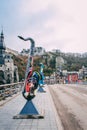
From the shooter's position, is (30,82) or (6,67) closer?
(30,82)

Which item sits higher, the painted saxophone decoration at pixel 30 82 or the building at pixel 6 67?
the building at pixel 6 67

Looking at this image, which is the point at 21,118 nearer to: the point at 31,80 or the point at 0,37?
Answer: the point at 31,80

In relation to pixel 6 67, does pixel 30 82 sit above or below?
below

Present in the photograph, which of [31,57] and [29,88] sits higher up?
[31,57]

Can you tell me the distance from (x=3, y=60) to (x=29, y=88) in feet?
368

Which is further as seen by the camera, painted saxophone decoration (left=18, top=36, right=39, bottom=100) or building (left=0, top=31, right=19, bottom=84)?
building (left=0, top=31, right=19, bottom=84)

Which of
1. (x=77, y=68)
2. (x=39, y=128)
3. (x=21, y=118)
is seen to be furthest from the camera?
(x=77, y=68)

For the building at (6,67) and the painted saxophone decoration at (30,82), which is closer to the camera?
the painted saxophone decoration at (30,82)

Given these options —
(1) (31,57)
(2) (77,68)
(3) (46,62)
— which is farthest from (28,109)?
(2) (77,68)

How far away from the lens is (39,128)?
31.2 ft

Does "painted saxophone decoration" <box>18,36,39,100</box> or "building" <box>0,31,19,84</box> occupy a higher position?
"building" <box>0,31,19,84</box>

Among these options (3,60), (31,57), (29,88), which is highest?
(3,60)

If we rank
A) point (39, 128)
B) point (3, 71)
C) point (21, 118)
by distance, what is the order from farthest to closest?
point (3, 71) → point (21, 118) → point (39, 128)

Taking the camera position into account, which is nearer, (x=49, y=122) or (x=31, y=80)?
(x=49, y=122)
